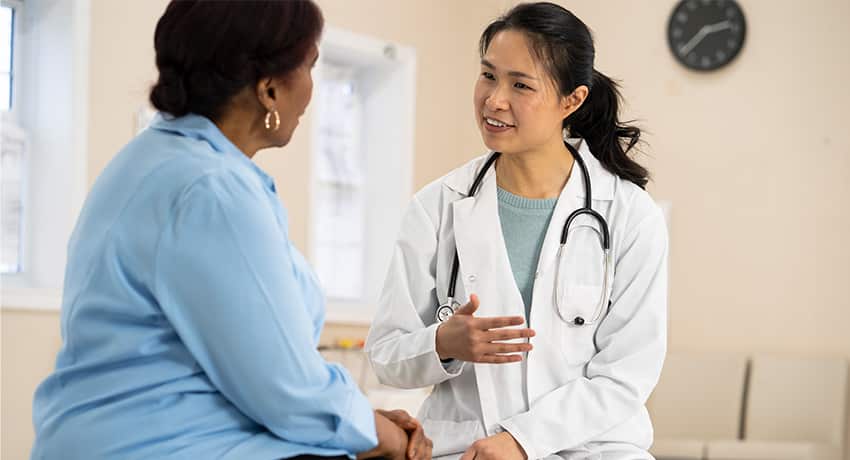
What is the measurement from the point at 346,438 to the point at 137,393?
0.27 metres

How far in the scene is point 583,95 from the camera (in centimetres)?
207

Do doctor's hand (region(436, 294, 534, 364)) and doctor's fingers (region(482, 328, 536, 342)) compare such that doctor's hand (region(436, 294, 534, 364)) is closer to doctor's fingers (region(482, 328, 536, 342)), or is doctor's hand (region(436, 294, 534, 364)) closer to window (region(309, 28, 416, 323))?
doctor's fingers (region(482, 328, 536, 342))

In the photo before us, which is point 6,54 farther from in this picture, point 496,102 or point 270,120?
point 270,120

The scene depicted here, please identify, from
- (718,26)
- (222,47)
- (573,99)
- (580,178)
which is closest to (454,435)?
(580,178)

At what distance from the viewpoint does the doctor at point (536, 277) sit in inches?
75.8

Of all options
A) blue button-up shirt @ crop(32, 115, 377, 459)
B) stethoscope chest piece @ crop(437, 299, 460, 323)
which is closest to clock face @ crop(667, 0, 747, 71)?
stethoscope chest piece @ crop(437, 299, 460, 323)

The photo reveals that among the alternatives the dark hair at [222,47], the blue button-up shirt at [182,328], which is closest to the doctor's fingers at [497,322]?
the blue button-up shirt at [182,328]

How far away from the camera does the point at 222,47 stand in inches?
51.7

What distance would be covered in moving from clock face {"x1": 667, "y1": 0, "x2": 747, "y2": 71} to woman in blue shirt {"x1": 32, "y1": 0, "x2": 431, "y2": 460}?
4015 mm

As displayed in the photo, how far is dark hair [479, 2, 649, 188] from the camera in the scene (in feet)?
6.57

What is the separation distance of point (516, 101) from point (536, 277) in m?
0.34

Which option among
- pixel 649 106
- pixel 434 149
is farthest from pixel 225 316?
pixel 434 149

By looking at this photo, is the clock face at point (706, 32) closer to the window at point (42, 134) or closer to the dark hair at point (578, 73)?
the window at point (42, 134)

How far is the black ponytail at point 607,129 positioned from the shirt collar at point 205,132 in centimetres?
96
